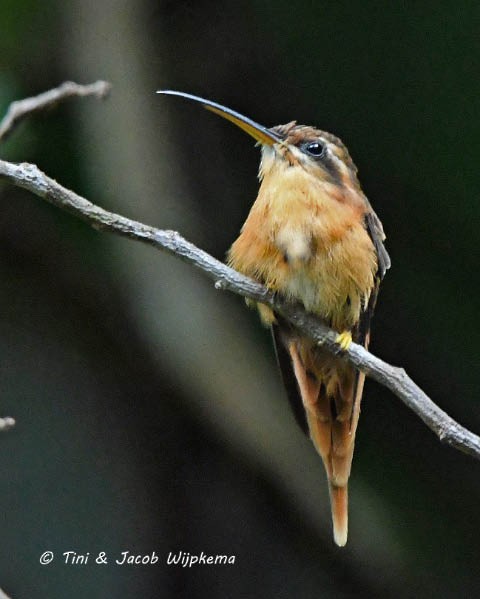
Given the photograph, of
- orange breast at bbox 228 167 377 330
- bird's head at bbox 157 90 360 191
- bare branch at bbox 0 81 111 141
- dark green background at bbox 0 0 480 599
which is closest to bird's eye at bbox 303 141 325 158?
bird's head at bbox 157 90 360 191

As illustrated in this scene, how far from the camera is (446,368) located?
4.00 m

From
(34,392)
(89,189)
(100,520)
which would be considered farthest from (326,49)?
(100,520)

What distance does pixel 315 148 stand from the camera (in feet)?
10.2

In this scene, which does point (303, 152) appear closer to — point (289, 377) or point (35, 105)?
point (289, 377)

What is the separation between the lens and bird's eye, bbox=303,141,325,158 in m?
3.09

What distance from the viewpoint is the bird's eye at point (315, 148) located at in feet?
10.1

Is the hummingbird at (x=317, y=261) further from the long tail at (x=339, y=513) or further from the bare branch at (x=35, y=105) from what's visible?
the bare branch at (x=35, y=105)

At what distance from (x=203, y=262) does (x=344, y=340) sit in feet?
1.90

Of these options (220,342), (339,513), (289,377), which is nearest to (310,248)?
(289,377)
